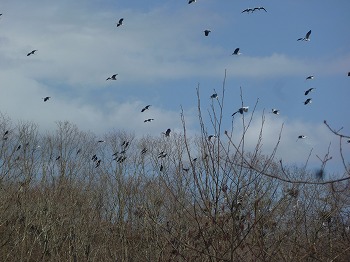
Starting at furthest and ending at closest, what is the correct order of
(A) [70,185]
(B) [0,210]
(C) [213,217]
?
(A) [70,185]
(B) [0,210]
(C) [213,217]

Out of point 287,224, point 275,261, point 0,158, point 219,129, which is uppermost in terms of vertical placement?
point 0,158

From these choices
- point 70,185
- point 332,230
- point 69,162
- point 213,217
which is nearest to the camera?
point 213,217

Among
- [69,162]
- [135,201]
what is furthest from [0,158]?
[69,162]

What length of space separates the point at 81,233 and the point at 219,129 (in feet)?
34.6

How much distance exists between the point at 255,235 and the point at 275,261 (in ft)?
4.86

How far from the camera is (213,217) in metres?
7.02

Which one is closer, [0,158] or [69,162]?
[0,158]

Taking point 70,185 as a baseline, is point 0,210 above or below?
below

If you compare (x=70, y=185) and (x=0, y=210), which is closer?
(x=0, y=210)

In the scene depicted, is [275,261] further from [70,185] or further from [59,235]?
[70,185]

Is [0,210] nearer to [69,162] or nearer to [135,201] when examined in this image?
[135,201]

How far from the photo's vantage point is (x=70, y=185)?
75.0ft

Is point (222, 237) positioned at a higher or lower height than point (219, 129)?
lower

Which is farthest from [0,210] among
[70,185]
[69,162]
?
[69,162]
